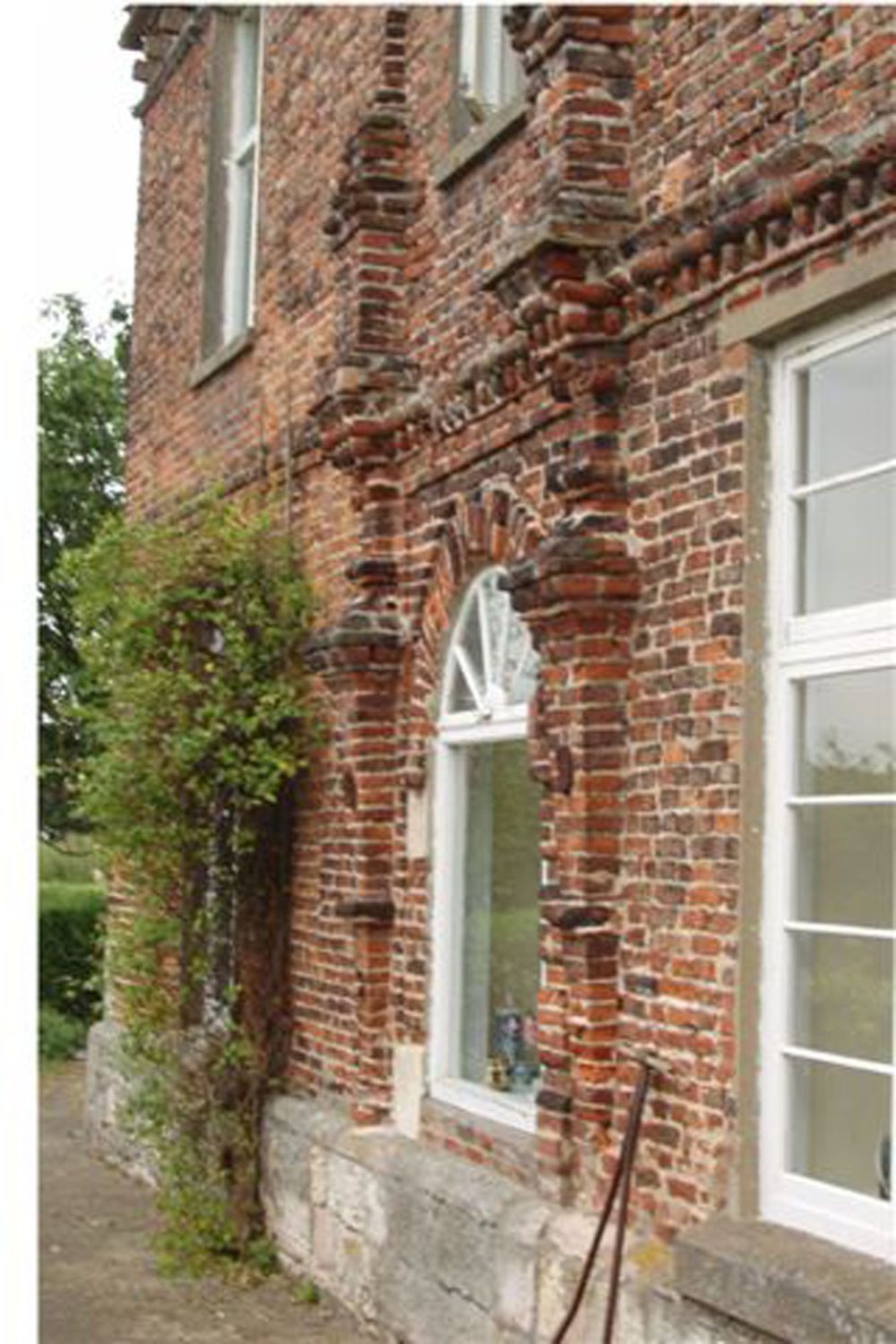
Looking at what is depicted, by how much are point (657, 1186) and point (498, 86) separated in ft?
16.3

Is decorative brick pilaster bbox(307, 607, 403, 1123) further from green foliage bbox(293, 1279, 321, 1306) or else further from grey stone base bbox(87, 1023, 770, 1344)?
green foliage bbox(293, 1279, 321, 1306)

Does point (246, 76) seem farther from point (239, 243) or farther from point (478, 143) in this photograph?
point (478, 143)

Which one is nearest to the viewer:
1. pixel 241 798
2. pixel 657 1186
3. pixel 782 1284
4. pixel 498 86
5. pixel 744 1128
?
pixel 782 1284

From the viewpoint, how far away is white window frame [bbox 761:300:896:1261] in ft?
19.1

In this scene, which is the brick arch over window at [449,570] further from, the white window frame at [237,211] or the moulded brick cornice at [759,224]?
the white window frame at [237,211]

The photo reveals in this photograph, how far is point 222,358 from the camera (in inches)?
488

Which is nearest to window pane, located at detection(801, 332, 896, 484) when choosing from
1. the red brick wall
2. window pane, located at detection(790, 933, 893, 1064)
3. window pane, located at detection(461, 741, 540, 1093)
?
the red brick wall

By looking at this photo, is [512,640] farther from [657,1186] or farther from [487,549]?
[657,1186]

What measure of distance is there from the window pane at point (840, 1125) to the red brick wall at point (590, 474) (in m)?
0.23

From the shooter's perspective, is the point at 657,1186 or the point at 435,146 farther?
the point at 435,146

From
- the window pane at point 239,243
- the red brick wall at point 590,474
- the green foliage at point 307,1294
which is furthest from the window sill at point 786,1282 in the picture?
the window pane at point 239,243

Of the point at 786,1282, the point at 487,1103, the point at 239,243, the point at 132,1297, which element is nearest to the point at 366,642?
the point at 487,1103

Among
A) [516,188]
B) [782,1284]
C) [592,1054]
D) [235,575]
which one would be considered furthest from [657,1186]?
[235,575]

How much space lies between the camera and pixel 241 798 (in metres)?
10.2
